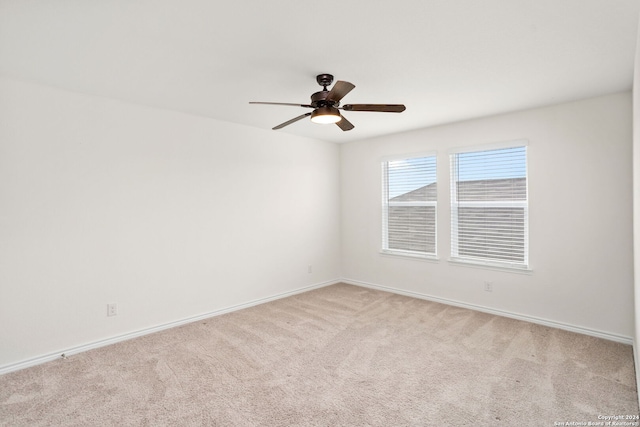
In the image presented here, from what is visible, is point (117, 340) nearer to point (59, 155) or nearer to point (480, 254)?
point (59, 155)

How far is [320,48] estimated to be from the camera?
7.34 ft

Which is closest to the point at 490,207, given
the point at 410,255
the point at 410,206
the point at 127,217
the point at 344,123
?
the point at 410,206

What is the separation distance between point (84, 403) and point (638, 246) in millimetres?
4020

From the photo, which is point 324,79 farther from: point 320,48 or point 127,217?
point 127,217

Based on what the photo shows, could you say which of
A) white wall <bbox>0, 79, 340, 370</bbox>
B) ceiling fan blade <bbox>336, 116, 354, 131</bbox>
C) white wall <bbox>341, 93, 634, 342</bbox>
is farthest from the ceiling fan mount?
white wall <bbox>341, 93, 634, 342</bbox>

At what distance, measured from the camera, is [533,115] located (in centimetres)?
365

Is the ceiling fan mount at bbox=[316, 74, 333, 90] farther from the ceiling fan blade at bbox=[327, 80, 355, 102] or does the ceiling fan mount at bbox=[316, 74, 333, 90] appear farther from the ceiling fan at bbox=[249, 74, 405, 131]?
the ceiling fan blade at bbox=[327, 80, 355, 102]

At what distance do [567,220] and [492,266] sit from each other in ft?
3.03

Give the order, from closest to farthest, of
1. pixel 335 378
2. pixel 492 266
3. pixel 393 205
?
pixel 335 378 → pixel 492 266 → pixel 393 205

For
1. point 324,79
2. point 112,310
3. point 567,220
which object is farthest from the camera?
point 567,220

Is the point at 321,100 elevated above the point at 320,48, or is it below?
below

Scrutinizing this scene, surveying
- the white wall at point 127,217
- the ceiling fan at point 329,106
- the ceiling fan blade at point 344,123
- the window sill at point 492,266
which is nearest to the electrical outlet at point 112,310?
the white wall at point 127,217

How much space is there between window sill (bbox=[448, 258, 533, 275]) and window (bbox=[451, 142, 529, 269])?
17mm

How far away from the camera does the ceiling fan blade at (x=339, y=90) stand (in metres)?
2.21
